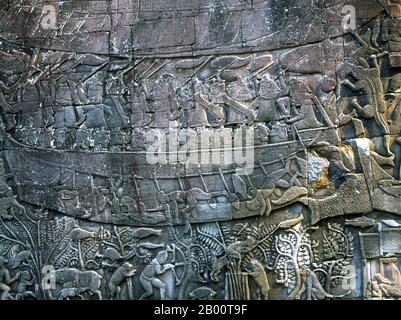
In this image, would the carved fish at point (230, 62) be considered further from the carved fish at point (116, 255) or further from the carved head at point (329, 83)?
the carved fish at point (116, 255)

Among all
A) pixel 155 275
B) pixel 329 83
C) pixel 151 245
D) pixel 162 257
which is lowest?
pixel 155 275

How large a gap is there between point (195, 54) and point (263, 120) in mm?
1041

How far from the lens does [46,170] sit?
27.9 ft

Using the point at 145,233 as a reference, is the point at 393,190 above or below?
above

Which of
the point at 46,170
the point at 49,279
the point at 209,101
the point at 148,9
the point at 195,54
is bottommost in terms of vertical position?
the point at 49,279

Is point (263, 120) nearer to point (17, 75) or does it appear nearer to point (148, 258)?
point (148, 258)

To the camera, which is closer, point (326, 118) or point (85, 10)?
point (326, 118)

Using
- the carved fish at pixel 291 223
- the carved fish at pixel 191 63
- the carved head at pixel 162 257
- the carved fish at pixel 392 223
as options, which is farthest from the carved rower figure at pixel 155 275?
the carved fish at pixel 392 223

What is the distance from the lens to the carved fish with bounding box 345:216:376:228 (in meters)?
7.85

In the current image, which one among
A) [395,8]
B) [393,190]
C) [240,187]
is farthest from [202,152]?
[395,8]

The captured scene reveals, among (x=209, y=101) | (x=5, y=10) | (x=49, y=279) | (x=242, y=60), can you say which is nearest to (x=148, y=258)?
(x=49, y=279)

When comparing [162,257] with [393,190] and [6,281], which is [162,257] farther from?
[393,190]

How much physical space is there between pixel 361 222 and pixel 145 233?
2.30 meters

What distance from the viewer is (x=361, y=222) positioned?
7.86m
